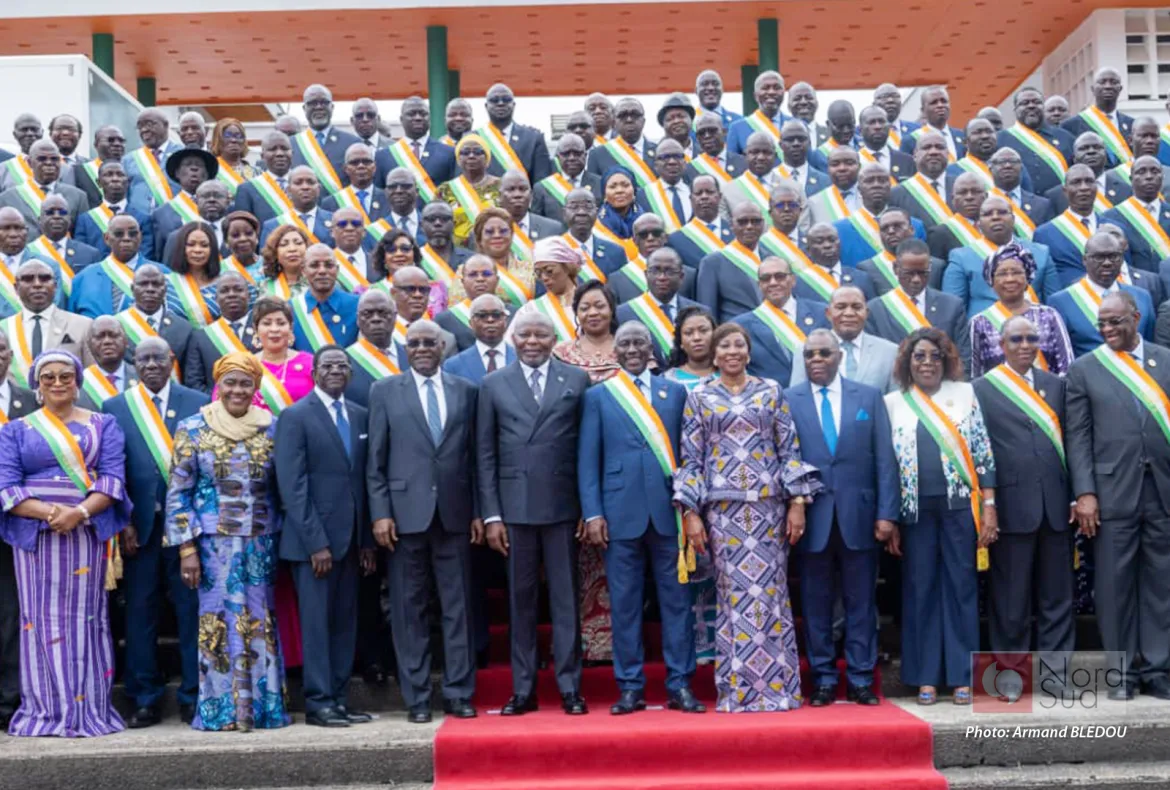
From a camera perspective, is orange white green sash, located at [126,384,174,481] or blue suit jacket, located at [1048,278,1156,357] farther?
blue suit jacket, located at [1048,278,1156,357]

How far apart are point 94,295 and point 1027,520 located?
5.53m

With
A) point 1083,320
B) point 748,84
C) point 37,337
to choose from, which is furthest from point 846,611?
point 748,84

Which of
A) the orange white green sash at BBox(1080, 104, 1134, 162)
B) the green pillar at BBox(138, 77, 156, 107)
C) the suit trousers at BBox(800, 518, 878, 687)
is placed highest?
the green pillar at BBox(138, 77, 156, 107)

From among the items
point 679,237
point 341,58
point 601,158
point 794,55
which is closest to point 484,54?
point 341,58

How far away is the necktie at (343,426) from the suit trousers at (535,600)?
858 millimetres

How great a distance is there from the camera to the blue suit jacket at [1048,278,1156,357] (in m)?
8.73

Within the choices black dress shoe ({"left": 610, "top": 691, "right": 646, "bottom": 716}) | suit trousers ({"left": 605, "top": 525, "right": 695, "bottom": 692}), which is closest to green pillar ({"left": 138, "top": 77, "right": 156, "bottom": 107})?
suit trousers ({"left": 605, "top": 525, "right": 695, "bottom": 692})

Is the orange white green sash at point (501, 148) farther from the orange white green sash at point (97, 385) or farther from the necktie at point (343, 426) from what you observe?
the necktie at point (343, 426)

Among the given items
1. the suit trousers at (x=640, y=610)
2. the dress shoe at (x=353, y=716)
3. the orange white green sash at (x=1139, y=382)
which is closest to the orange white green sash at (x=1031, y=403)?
the orange white green sash at (x=1139, y=382)

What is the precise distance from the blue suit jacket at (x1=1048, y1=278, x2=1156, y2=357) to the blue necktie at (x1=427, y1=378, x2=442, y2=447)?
3.77 meters

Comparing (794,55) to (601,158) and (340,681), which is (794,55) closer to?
(601,158)

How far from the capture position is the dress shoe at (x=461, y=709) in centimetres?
688

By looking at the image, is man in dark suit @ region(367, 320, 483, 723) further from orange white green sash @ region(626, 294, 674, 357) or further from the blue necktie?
orange white green sash @ region(626, 294, 674, 357)

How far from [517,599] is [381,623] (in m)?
0.88
